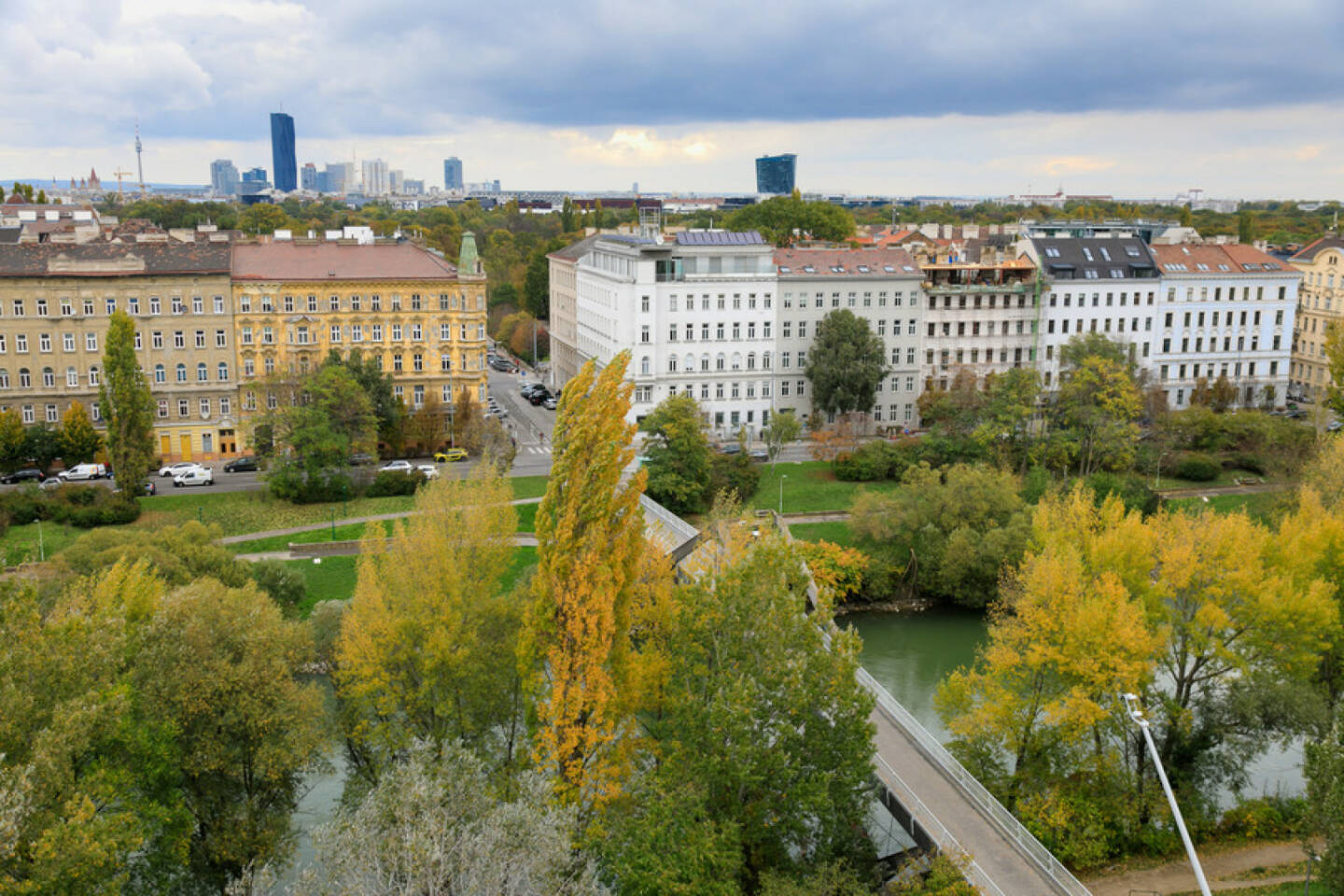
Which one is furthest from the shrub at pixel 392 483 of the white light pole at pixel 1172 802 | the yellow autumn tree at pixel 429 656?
the white light pole at pixel 1172 802

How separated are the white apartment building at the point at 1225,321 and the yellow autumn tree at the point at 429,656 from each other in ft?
207

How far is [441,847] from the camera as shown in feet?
62.6

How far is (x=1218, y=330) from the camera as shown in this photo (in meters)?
82.2

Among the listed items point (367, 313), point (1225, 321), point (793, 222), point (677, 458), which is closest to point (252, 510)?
point (367, 313)

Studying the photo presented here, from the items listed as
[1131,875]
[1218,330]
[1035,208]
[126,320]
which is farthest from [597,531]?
[1035,208]

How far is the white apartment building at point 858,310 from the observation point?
238 feet

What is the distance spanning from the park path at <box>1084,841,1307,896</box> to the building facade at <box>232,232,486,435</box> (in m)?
48.7

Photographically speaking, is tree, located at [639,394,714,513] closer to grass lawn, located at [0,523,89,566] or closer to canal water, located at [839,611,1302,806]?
canal water, located at [839,611,1302,806]

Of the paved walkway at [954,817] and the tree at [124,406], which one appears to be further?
the tree at [124,406]

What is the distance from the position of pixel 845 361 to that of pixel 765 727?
4666 centimetres

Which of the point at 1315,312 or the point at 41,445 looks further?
the point at 1315,312

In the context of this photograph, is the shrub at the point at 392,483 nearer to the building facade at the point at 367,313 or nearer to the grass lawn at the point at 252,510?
the grass lawn at the point at 252,510

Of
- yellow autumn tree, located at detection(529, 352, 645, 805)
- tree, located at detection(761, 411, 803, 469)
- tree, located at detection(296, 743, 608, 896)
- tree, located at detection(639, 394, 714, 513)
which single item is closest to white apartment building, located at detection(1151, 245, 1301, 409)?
tree, located at detection(761, 411, 803, 469)

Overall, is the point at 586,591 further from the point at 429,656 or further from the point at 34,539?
the point at 34,539
